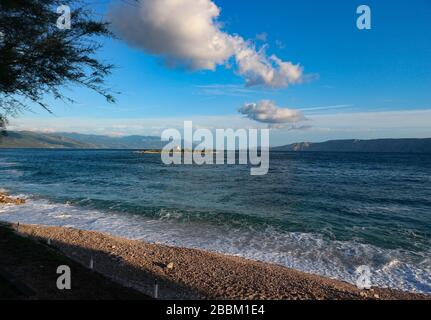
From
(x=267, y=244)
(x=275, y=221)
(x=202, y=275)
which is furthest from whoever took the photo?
(x=275, y=221)

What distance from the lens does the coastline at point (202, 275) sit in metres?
11.4

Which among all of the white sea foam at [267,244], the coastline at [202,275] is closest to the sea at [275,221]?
the white sea foam at [267,244]

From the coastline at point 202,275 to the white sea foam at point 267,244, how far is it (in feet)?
4.59

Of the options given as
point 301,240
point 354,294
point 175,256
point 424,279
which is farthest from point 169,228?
point 424,279

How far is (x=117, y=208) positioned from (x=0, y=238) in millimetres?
16310

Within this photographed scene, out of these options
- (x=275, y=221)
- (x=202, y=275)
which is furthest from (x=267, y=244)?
(x=202, y=275)

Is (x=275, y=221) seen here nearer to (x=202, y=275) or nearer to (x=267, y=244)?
(x=267, y=244)

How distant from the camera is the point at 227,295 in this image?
1124 cm

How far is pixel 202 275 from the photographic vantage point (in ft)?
43.2

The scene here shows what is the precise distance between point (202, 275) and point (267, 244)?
677 cm

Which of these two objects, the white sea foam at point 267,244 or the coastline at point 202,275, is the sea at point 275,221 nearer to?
the white sea foam at point 267,244

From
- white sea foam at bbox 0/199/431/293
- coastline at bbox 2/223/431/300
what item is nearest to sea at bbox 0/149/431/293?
white sea foam at bbox 0/199/431/293
